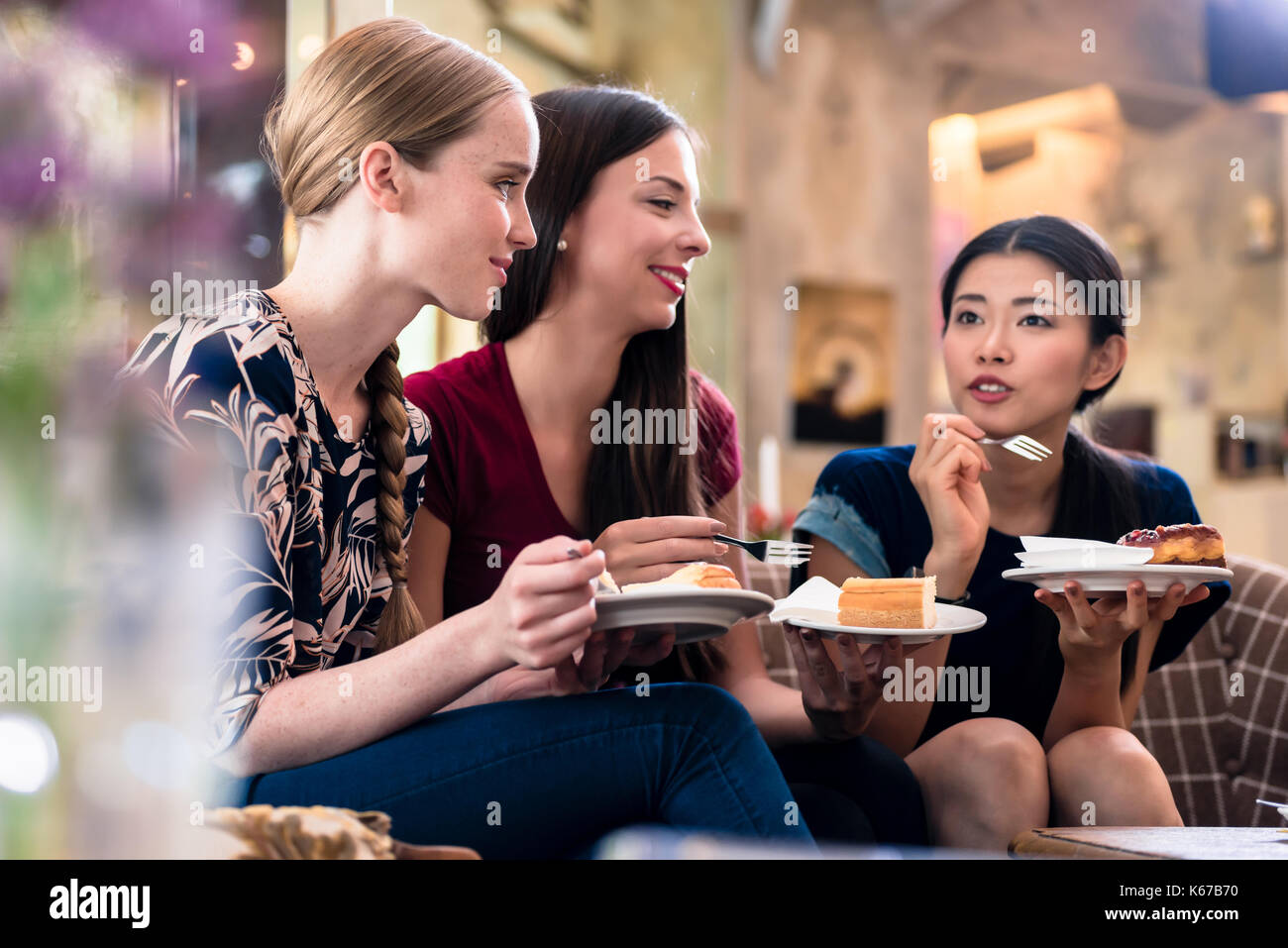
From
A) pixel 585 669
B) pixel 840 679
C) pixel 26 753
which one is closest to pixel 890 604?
pixel 840 679

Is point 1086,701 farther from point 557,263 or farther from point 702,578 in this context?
point 557,263

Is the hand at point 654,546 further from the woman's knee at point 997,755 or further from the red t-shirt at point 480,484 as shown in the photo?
the woman's knee at point 997,755

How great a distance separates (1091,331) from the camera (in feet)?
5.45

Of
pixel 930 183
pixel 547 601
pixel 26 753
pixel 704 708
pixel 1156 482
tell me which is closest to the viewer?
pixel 26 753

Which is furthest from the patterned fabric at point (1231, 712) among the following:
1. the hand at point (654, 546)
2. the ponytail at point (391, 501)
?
the ponytail at point (391, 501)

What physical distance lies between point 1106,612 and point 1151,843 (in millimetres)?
318

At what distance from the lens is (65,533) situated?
77cm

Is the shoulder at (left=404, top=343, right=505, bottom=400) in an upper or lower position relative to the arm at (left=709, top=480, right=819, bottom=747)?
upper

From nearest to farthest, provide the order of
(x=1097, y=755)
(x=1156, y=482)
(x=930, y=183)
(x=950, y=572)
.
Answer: (x=1097, y=755)
(x=950, y=572)
(x=1156, y=482)
(x=930, y=183)

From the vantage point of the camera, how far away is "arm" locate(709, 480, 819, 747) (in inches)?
59.2

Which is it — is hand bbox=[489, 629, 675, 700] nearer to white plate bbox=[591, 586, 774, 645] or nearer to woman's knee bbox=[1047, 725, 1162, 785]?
white plate bbox=[591, 586, 774, 645]

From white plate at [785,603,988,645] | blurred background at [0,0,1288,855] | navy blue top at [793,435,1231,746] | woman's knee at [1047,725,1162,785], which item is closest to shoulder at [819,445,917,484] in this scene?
navy blue top at [793,435,1231,746]

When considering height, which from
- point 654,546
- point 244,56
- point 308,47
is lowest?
point 654,546

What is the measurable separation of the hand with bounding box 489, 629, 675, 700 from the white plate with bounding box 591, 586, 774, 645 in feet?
0.23
